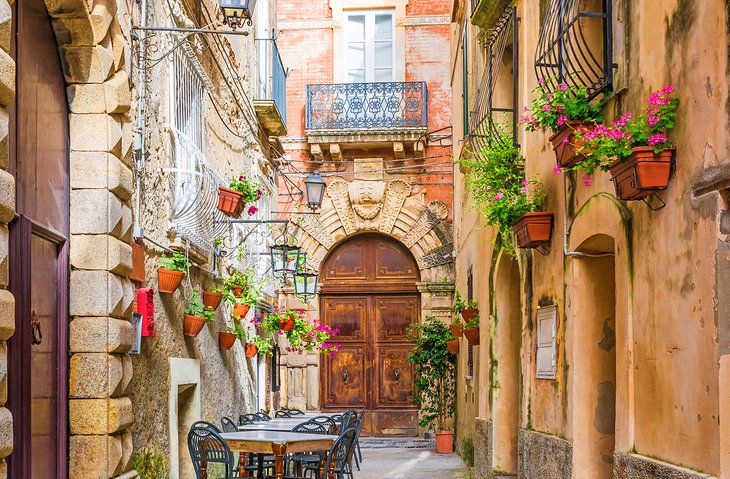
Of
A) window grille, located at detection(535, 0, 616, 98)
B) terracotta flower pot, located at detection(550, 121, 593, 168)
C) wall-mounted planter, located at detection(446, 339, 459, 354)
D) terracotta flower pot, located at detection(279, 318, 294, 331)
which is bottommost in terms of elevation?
wall-mounted planter, located at detection(446, 339, 459, 354)

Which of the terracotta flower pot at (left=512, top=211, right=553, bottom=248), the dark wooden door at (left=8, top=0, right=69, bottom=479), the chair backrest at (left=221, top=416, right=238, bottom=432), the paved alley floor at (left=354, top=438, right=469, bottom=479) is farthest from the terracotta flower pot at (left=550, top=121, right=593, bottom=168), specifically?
the paved alley floor at (left=354, top=438, right=469, bottom=479)

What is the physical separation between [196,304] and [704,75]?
6.01 m

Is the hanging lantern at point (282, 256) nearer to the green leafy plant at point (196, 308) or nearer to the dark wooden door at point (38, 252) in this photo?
the green leafy plant at point (196, 308)

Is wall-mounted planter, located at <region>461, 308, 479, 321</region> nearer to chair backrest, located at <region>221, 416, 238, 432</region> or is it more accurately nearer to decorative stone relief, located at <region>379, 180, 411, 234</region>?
chair backrest, located at <region>221, 416, 238, 432</region>

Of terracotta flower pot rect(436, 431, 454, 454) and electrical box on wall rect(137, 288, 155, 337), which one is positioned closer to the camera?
electrical box on wall rect(137, 288, 155, 337)

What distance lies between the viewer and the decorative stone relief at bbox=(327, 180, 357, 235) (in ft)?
62.2

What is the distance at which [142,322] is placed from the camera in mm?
7414

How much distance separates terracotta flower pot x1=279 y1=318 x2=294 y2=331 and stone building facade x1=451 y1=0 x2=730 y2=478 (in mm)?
4442

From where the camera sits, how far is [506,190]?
328 inches

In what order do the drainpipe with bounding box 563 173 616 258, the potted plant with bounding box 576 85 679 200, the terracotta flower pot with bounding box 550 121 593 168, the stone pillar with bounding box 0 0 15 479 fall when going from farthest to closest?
the drainpipe with bounding box 563 173 616 258 → the terracotta flower pot with bounding box 550 121 593 168 → the potted plant with bounding box 576 85 679 200 → the stone pillar with bounding box 0 0 15 479

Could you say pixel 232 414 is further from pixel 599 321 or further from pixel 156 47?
pixel 599 321

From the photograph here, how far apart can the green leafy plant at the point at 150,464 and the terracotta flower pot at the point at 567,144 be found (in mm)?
3666

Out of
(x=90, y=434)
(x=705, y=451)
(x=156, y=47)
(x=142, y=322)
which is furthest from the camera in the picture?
(x=156, y=47)

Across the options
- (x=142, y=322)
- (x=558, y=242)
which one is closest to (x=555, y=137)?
(x=558, y=242)
